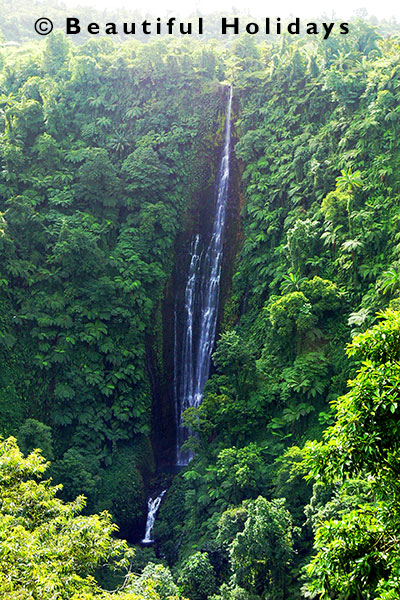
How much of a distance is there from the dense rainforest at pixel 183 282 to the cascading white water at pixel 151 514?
33 cm

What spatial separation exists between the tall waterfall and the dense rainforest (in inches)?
14.0

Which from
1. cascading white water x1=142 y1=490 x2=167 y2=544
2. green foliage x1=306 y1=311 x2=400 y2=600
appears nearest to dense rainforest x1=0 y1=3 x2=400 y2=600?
cascading white water x1=142 y1=490 x2=167 y2=544

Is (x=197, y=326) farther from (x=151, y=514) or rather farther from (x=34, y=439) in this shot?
(x=34, y=439)

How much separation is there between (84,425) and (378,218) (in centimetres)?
1231

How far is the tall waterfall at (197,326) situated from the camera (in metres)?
22.8

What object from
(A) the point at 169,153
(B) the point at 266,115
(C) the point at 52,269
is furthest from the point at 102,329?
(B) the point at 266,115

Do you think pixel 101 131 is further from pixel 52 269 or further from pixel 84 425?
pixel 84 425

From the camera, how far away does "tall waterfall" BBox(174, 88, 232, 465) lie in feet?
74.8

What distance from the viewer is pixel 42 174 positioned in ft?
76.7

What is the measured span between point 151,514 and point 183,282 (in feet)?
30.6

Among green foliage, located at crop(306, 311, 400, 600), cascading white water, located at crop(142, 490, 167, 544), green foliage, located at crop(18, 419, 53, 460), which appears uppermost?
green foliage, located at crop(18, 419, 53, 460)

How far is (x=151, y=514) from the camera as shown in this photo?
1958cm

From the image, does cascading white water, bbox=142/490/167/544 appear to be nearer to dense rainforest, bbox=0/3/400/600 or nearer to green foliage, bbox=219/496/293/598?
dense rainforest, bbox=0/3/400/600

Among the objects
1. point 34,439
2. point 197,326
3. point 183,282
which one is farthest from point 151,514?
point 183,282
